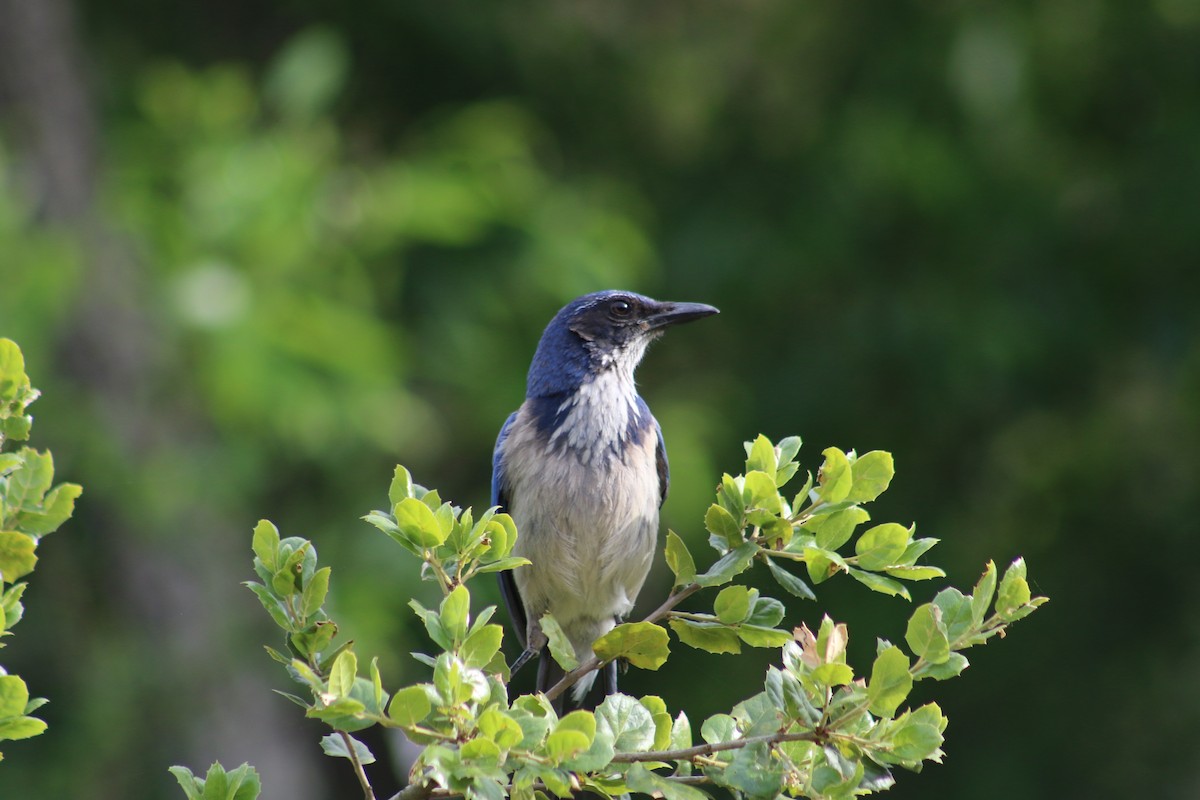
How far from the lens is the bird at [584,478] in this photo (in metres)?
4.57

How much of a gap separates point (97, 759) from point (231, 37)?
5.89 metres

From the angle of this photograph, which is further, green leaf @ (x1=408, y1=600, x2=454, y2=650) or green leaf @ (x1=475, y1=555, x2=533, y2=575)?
green leaf @ (x1=475, y1=555, x2=533, y2=575)

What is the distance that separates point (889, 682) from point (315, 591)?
952mm

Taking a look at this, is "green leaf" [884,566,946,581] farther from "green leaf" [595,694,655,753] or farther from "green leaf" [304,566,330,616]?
"green leaf" [304,566,330,616]

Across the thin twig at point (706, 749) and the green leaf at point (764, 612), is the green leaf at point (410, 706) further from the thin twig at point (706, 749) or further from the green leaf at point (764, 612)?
the green leaf at point (764, 612)

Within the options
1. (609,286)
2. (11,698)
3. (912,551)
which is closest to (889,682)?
(912,551)

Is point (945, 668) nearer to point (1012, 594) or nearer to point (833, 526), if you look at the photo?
point (1012, 594)

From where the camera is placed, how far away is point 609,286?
31.5 feet

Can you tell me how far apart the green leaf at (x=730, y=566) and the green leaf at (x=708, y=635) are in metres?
0.11

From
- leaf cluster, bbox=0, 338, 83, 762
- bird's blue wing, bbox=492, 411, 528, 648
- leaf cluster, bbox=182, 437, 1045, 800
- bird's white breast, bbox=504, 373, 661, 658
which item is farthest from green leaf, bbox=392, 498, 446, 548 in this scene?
bird's blue wing, bbox=492, 411, 528, 648

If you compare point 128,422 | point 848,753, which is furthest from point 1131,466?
point 848,753

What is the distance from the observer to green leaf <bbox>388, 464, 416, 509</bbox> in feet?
8.30

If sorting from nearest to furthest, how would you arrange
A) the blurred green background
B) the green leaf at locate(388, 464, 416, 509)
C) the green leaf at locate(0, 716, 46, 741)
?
the green leaf at locate(0, 716, 46, 741)
the green leaf at locate(388, 464, 416, 509)
the blurred green background

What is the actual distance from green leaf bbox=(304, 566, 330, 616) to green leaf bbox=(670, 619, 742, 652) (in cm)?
67
